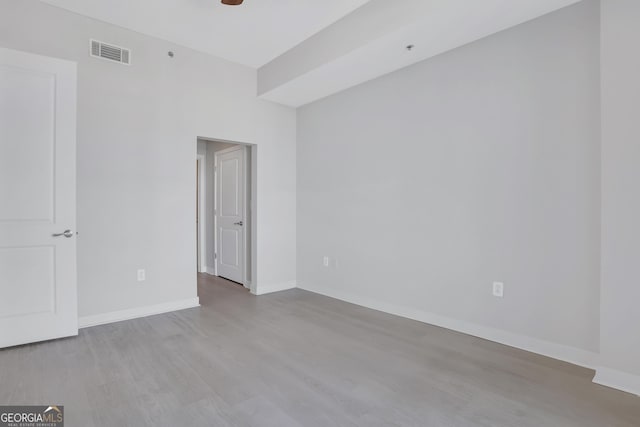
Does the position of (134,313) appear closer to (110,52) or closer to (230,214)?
(230,214)

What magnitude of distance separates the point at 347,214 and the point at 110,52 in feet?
9.94

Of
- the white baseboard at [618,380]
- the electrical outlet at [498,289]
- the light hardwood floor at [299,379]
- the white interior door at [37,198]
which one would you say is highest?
the white interior door at [37,198]

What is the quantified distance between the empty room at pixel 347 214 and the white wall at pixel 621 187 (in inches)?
0.4

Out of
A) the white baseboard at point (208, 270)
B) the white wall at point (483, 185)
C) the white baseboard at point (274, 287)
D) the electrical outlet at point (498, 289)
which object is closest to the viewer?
the white wall at point (483, 185)

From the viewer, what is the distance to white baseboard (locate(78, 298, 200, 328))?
10.5 ft

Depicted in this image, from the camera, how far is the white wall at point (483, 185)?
2.46 m

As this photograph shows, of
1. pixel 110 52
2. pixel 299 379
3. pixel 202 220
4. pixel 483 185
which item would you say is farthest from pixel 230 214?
pixel 483 185

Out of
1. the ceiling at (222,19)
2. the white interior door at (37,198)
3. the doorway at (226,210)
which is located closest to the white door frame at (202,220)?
the doorway at (226,210)

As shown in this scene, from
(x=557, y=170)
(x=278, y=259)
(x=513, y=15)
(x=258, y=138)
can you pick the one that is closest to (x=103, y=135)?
(x=258, y=138)

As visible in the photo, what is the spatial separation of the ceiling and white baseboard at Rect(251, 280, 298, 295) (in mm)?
2985

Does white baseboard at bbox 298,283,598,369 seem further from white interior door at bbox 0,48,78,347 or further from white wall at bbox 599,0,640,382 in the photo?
white interior door at bbox 0,48,78,347

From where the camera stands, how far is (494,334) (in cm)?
290

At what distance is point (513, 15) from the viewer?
8.44ft

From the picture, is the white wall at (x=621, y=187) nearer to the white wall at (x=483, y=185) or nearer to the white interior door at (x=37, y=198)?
the white wall at (x=483, y=185)
